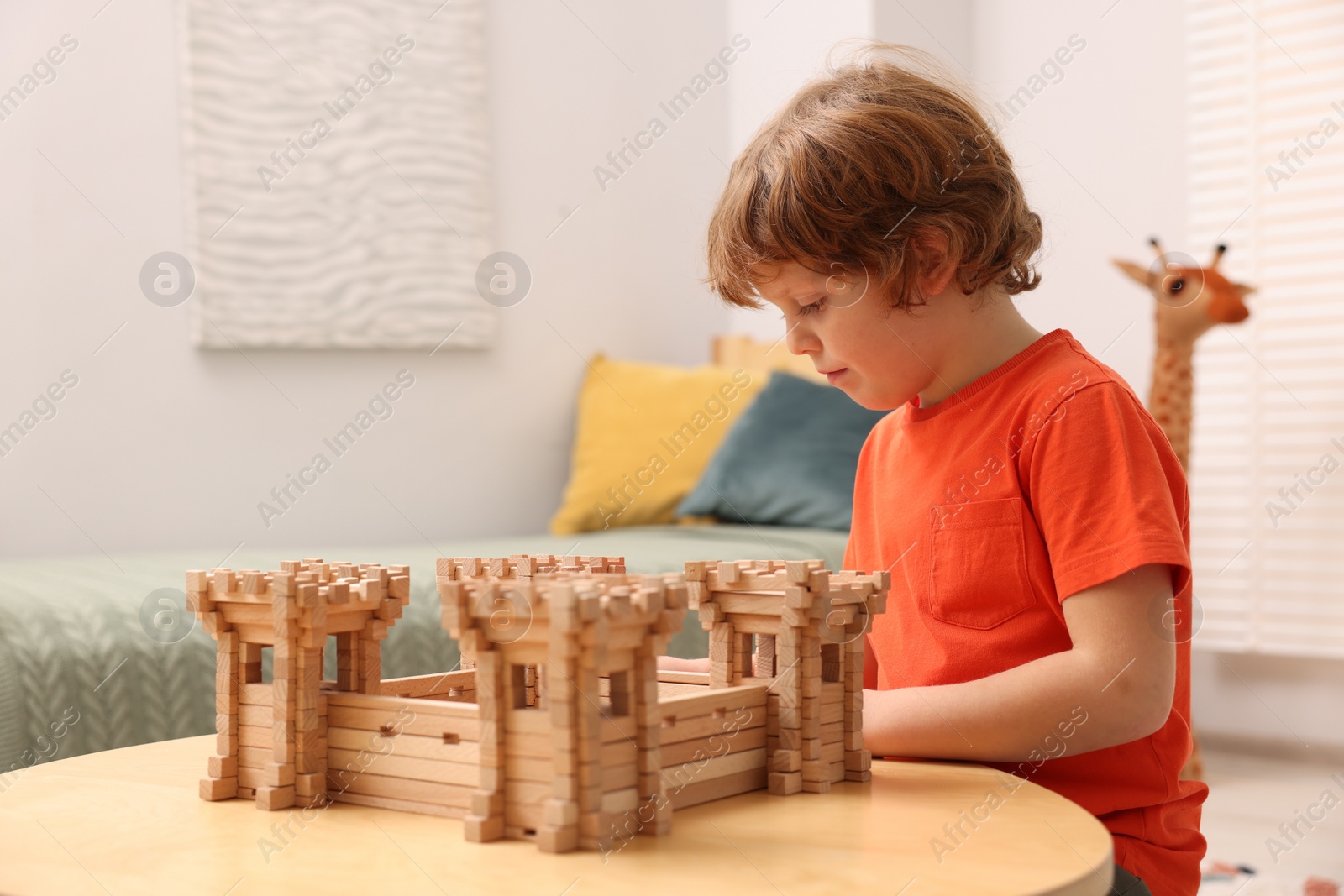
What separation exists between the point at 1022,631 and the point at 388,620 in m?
0.47

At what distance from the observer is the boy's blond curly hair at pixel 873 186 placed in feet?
3.05

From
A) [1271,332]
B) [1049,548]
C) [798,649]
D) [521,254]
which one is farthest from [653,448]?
[798,649]

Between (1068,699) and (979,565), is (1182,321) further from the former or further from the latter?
(1068,699)

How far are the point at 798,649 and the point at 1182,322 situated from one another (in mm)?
1993

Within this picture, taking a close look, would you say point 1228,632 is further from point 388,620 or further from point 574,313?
point 388,620

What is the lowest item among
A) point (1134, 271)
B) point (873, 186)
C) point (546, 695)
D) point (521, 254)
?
point (546, 695)

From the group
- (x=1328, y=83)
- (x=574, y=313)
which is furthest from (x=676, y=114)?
(x=1328, y=83)

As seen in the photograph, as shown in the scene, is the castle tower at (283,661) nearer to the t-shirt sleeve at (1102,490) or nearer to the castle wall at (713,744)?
the castle wall at (713,744)

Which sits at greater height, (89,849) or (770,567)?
(770,567)

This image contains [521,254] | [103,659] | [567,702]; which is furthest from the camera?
[521,254]

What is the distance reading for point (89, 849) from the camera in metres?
0.62

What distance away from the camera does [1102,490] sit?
0.85 m

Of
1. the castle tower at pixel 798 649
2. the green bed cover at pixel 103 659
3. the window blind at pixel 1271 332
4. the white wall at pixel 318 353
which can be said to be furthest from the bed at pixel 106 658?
the window blind at pixel 1271 332

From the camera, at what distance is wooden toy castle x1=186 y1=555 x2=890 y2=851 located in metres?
0.60
